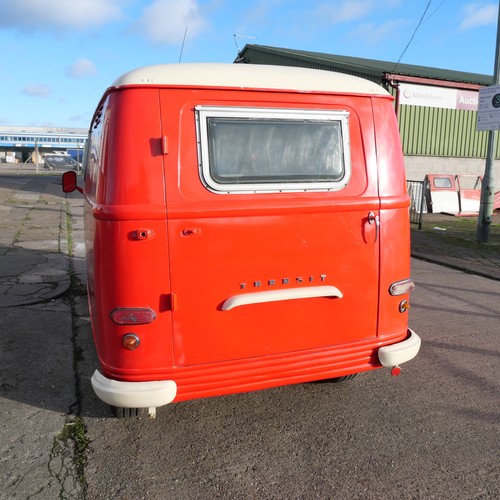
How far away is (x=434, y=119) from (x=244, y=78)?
16289 millimetres

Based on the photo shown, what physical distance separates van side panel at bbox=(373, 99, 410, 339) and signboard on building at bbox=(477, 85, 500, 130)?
859 centimetres

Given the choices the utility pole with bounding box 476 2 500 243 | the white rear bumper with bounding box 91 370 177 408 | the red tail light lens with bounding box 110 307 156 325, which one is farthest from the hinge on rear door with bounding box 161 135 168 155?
the utility pole with bounding box 476 2 500 243

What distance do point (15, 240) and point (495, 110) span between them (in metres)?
10.3

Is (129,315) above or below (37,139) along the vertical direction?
below

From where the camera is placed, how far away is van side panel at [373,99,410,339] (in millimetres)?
3428

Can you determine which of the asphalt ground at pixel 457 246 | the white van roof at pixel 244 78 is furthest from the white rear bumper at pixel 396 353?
the asphalt ground at pixel 457 246

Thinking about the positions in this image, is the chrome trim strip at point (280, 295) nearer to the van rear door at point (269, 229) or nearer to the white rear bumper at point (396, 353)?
Answer: the van rear door at point (269, 229)

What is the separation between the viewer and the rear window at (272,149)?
3049mm

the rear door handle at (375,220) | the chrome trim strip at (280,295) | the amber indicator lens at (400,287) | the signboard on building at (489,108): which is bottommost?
the amber indicator lens at (400,287)

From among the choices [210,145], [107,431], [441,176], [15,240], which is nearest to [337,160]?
[210,145]

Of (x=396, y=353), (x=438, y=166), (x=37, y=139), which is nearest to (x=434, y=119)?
(x=438, y=166)

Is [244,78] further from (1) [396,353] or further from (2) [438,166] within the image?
(2) [438,166]

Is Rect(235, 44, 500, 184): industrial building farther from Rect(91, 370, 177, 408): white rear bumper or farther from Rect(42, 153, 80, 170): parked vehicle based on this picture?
Rect(42, 153, 80, 170): parked vehicle

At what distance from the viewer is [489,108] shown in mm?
10859
